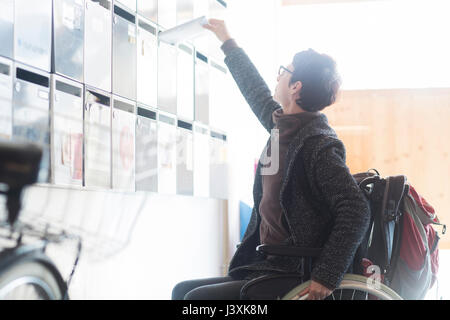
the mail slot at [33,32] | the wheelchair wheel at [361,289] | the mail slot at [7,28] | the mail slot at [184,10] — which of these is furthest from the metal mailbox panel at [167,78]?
the wheelchair wheel at [361,289]

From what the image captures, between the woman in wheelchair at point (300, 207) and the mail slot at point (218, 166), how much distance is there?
83 centimetres

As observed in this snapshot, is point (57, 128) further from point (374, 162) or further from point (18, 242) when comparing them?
point (374, 162)

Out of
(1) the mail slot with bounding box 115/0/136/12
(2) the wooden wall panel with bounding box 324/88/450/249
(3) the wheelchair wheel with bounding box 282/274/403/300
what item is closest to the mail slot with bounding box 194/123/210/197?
(1) the mail slot with bounding box 115/0/136/12

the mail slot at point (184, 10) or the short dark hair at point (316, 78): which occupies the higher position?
the mail slot at point (184, 10)

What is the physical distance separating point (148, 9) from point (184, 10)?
1.01 ft

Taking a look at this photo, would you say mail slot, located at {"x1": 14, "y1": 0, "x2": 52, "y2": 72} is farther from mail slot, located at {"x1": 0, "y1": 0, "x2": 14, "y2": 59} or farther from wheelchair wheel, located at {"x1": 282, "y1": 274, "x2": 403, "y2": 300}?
wheelchair wheel, located at {"x1": 282, "y1": 274, "x2": 403, "y2": 300}

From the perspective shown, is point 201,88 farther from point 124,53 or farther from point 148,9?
point 124,53

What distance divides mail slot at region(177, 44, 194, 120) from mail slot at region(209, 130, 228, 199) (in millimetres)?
258

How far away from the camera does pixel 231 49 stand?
1611 mm

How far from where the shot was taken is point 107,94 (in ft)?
5.14

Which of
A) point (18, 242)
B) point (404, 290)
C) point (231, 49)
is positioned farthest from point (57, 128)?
point (404, 290)

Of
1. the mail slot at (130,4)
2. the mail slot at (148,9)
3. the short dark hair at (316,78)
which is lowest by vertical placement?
the short dark hair at (316,78)

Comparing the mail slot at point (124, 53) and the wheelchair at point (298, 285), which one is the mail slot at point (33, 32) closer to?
the mail slot at point (124, 53)

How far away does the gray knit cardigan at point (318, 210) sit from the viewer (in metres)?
1.22
